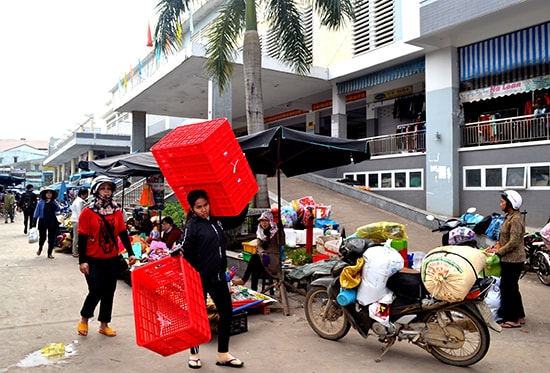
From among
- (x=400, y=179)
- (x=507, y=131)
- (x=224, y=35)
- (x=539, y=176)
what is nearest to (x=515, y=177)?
(x=539, y=176)

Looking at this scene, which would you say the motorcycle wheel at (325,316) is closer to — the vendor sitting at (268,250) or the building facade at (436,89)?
the vendor sitting at (268,250)

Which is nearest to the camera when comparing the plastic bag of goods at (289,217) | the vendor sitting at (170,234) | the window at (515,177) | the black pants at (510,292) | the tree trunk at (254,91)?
the black pants at (510,292)

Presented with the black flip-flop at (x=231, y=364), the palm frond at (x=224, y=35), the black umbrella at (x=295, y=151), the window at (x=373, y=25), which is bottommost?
the black flip-flop at (x=231, y=364)

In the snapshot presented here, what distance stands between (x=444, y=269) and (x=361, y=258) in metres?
0.82

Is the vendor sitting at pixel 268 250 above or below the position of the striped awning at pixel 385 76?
below

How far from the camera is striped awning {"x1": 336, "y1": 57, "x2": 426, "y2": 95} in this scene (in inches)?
650

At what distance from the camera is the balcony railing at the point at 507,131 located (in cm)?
1262

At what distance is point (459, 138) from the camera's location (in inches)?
579

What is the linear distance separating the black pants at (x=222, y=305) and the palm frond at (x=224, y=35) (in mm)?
8657

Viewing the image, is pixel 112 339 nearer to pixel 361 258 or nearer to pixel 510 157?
pixel 361 258

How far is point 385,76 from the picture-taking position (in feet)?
59.2

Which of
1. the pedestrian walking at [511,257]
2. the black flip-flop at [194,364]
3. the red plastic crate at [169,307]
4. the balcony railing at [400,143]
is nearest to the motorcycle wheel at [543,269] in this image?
the pedestrian walking at [511,257]

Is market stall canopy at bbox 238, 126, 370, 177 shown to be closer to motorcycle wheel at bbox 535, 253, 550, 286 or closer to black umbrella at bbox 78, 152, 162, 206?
black umbrella at bbox 78, 152, 162, 206

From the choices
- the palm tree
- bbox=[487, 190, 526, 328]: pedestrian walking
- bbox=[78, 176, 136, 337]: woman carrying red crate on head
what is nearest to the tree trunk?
the palm tree
